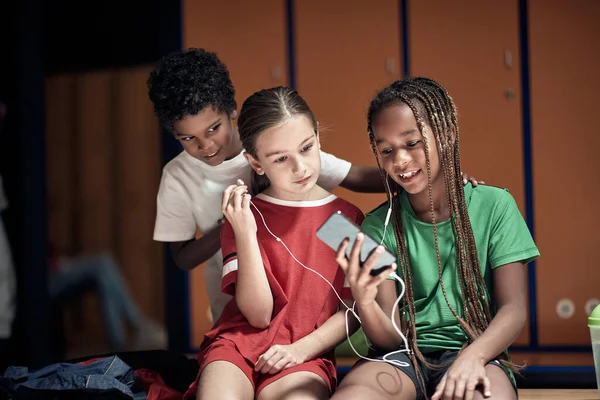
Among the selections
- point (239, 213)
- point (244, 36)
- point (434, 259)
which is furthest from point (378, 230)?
point (244, 36)

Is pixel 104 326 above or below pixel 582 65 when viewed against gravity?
Result: below

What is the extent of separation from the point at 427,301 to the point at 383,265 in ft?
0.89

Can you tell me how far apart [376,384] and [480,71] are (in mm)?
2333

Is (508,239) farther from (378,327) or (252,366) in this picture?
(252,366)

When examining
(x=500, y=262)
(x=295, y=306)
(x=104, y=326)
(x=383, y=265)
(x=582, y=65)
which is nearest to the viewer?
(x=383, y=265)

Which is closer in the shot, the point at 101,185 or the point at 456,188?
the point at 456,188


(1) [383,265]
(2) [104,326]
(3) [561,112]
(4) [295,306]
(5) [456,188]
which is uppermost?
(3) [561,112]

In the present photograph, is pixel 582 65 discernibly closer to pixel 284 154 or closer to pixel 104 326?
pixel 284 154

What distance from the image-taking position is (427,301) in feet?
6.34

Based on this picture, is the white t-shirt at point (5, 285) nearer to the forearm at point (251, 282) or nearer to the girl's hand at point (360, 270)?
the forearm at point (251, 282)

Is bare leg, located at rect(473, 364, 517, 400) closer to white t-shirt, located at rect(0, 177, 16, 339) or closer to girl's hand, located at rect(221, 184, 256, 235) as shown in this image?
girl's hand, located at rect(221, 184, 256, 235)

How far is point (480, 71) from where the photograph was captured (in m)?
3.67

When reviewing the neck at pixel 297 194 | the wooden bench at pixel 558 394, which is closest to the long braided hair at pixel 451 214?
the neck at pixel 297 194

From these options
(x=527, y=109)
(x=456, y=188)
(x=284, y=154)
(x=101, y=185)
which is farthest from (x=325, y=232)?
(x=101, y=185)
